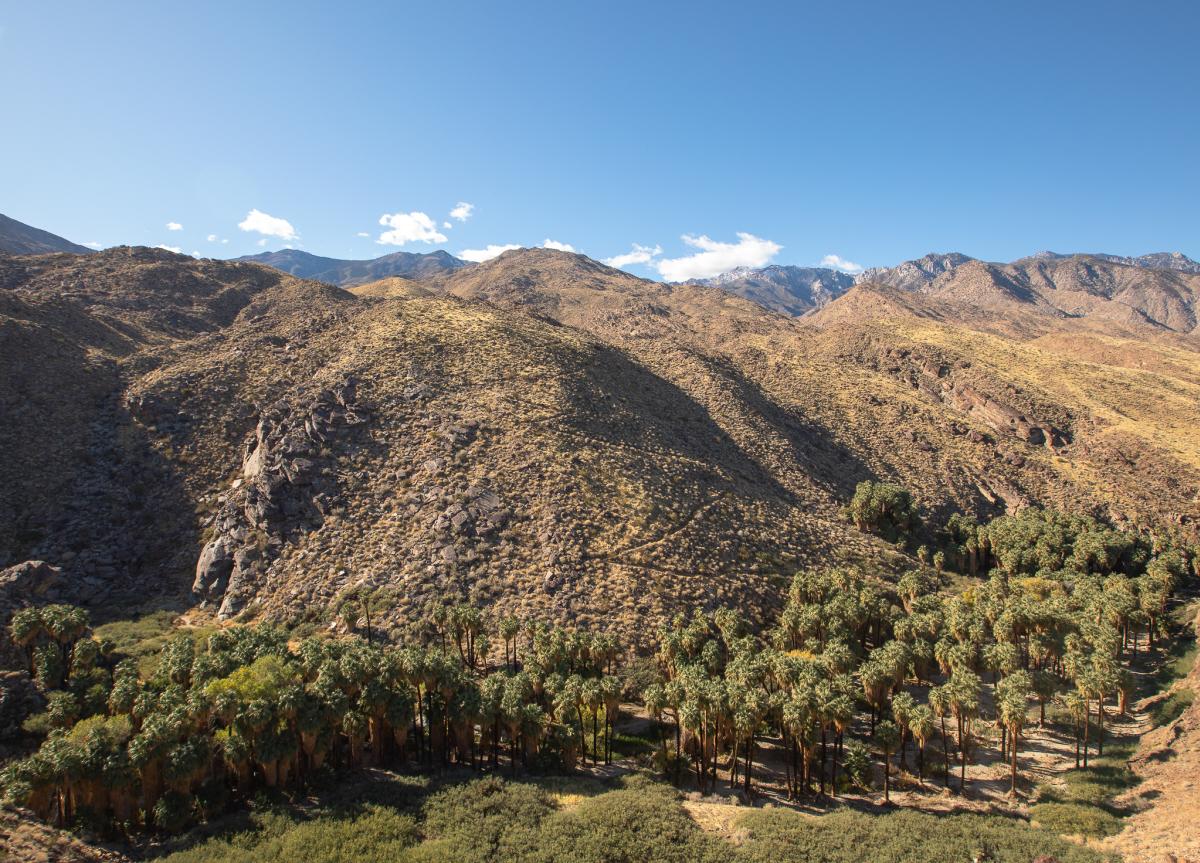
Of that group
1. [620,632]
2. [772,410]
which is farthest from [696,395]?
[620,632]

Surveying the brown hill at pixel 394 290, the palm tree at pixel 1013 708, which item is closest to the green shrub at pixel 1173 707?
the palm tree at pixel 1013 708

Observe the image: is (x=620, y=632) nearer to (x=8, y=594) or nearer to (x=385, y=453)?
(x=385, y=453)

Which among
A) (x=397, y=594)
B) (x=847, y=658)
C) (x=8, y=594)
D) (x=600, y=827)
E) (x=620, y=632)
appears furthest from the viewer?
(x=397, y=594)

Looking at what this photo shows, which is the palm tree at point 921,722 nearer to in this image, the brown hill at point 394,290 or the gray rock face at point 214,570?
the gray rock face at point 214,570

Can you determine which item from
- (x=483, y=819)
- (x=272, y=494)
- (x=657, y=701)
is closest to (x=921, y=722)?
(x=657, y=701)

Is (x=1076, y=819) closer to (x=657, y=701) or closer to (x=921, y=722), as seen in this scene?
(x=921, y=722)
